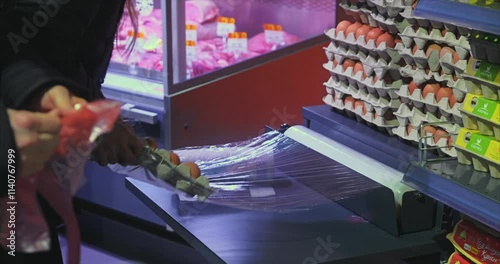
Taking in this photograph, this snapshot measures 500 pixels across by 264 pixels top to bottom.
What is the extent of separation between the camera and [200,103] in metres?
3.39

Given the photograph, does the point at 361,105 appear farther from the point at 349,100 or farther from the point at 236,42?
the point at 236,42

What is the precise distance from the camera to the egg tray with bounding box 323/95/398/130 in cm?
228

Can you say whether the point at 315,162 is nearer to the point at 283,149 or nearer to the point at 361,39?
the point at 283,149

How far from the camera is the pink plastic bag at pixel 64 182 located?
109cm

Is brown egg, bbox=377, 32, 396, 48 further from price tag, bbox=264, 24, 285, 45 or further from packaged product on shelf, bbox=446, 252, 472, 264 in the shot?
price tag, bbox=264, 24, 285, 45

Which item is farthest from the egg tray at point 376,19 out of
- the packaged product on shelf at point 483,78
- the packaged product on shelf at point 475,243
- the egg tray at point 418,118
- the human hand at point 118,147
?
the human hand at point 118,147

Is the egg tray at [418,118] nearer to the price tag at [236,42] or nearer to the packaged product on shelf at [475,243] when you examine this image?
the packaged product on shelf at [475,243]

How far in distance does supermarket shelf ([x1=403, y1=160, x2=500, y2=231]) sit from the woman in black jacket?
698mm

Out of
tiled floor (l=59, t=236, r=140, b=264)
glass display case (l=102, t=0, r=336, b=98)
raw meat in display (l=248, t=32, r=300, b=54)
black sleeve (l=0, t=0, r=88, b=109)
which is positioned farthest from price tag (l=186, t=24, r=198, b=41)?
black sleeve (l=0, t=0, r=88, b=109)

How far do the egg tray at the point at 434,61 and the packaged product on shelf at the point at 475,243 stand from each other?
420 millimetres

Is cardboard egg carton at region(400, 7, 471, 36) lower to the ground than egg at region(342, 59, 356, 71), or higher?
higher

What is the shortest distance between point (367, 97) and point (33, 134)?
4.75 feet

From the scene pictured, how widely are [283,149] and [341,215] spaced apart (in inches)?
13.8

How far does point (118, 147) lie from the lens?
1372mm
